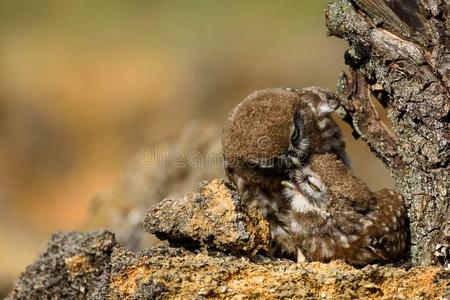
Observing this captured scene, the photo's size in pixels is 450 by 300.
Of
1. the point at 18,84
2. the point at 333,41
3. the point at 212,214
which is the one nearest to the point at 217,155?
the point at 212,214

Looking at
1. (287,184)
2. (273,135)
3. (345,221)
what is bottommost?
(345,221)

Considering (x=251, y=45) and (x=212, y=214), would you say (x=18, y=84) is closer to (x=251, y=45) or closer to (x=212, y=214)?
(x=251, y=45)

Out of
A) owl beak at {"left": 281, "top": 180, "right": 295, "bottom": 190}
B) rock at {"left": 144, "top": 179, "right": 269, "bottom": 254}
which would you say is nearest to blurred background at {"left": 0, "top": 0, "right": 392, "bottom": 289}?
owl beak at {"left": 281, "top": 180, "right": 295, "bottom": 190}

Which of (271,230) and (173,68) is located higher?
(173,68)

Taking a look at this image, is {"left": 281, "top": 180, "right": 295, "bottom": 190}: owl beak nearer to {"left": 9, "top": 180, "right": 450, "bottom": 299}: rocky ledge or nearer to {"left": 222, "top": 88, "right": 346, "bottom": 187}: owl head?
{"left": 222, "top": 88, "right": 346, "bottom": 187}: owl head

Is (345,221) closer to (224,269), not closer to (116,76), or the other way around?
(224,269)

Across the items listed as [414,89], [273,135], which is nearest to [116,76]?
[273,135]
